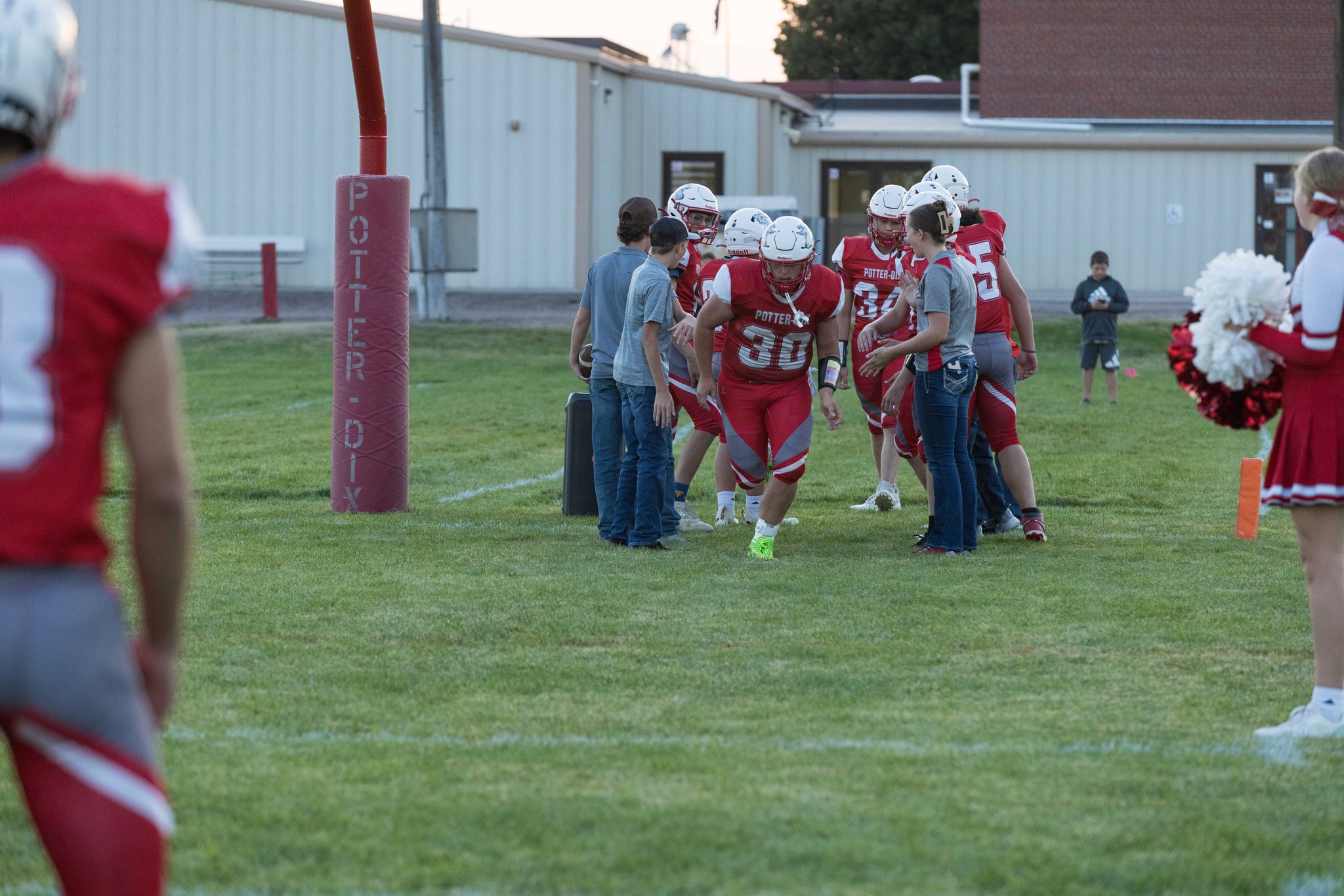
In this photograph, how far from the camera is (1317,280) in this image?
4.50 metres

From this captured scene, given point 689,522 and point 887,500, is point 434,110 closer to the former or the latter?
point 887,500

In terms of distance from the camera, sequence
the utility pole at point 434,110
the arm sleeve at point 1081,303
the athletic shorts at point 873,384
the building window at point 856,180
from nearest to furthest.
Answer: the athletic shorts at point 873,384 < the arm sleeve at point 1081,303 < the utility pole at point 434,110 < the building window at point 856,180

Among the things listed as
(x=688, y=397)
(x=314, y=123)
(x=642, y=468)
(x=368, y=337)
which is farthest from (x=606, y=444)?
(x=314, y=123)

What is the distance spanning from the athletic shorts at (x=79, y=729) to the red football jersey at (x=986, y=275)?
6817 mm

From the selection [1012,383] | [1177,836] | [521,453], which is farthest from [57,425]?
[521,453]

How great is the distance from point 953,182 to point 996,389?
147 cm

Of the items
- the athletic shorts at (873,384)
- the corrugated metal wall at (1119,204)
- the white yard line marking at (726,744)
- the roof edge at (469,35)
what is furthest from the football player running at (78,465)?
the corrugated metal wall at (1119,204)

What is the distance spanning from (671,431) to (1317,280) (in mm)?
4475

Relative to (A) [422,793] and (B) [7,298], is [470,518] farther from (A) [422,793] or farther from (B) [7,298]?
(B) [7,298]

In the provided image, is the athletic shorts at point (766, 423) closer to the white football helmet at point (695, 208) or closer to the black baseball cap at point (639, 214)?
the black baseball cap at point (639, 214)

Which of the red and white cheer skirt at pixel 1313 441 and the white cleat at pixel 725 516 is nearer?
the red and white cheer skirt at pixel 1313 441

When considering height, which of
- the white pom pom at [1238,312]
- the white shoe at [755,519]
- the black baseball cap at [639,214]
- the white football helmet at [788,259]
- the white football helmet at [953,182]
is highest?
the white football helmet at [953,182]

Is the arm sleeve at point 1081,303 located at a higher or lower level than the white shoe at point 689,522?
higher

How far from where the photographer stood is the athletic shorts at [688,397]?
30.9ft
